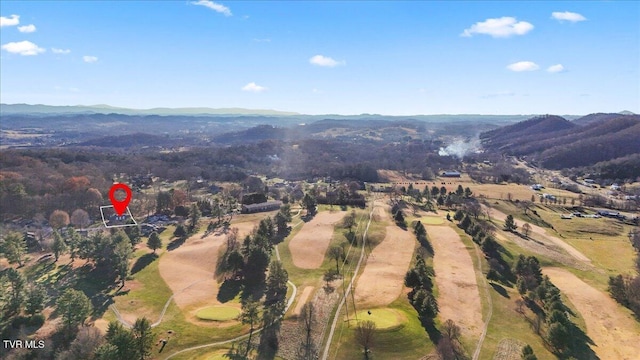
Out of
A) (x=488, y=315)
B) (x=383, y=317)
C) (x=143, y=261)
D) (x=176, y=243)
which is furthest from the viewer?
(x=176, y=243)

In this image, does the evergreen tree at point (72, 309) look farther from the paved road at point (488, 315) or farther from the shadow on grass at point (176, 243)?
the paved road at point (488, 315)

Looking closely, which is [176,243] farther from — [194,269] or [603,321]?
[603,321]

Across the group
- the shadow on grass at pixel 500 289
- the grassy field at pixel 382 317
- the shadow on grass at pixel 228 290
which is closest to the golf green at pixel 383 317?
the grassy field at pixel 382 317

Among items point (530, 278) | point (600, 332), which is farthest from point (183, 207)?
point (600, 332)

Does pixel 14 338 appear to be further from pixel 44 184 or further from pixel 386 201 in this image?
pixel 386 201

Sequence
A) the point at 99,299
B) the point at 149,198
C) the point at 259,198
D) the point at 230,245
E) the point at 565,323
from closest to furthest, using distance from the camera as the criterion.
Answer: the point at 565,323, the point at 99,299, the point at 230,245, the point at 259,198, the point at 149,198

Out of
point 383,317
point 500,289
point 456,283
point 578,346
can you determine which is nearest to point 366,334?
point 383,317

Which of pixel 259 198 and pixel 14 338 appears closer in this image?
pixel 14 338

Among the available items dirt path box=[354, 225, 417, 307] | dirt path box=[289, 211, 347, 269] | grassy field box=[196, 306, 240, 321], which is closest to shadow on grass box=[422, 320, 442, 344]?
dirt path box=[354, 225, 417, 307]
